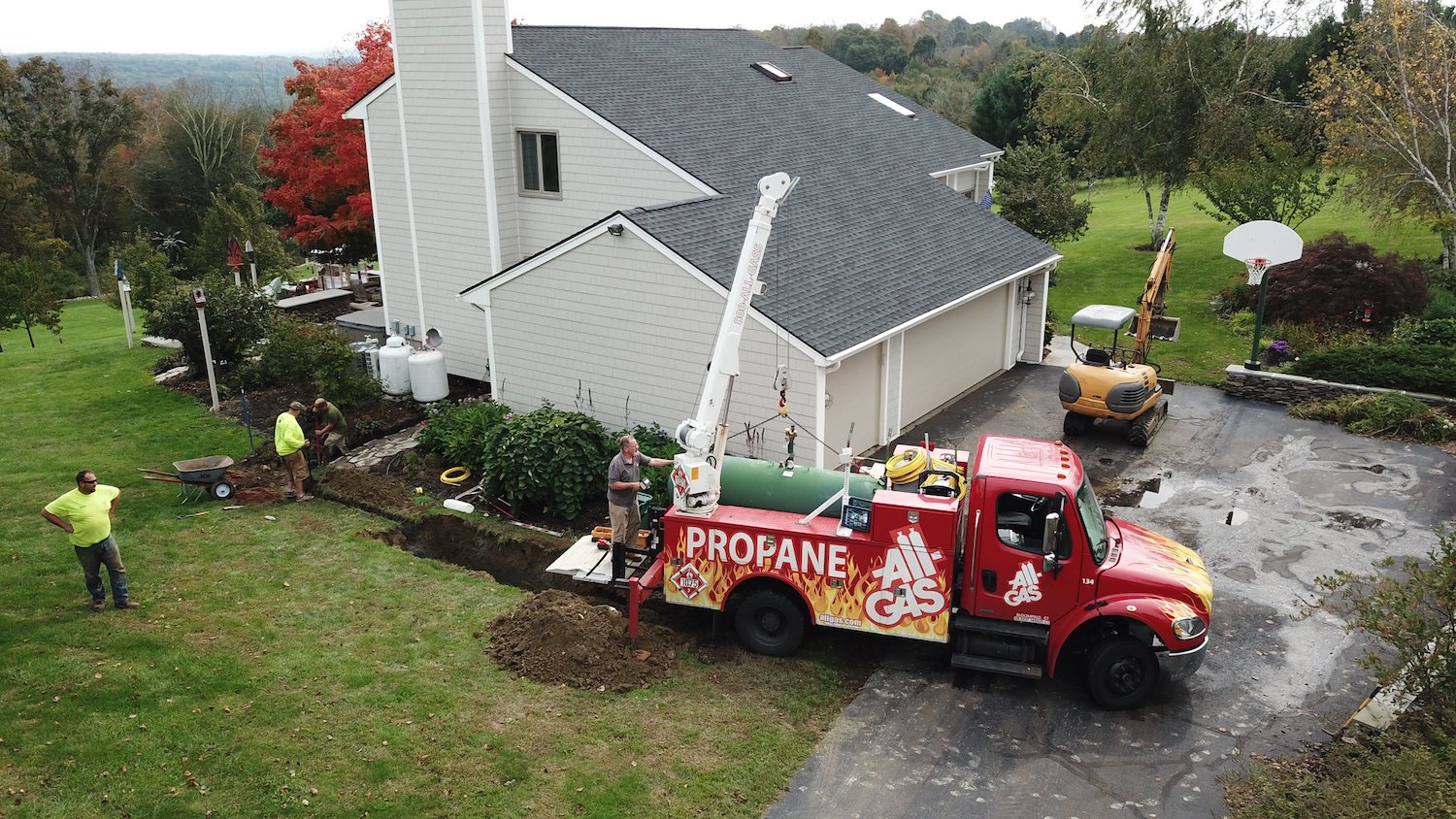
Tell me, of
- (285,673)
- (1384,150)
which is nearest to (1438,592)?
(285,673)

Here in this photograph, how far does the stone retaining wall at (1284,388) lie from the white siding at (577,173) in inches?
479

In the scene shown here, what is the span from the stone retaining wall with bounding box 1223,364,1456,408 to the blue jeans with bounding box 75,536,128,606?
20.5 m

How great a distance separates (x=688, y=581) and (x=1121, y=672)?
4.85 m

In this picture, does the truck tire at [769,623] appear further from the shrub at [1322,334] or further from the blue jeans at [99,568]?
the shrub at [1322,334]

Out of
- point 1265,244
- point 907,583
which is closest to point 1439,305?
point 1265,244

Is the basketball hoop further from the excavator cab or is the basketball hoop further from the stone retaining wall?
the excavator cab

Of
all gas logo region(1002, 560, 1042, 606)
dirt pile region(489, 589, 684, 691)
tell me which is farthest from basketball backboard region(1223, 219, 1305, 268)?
dirt pile region(489, 589, 684, 691)

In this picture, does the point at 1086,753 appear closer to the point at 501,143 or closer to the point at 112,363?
the point at 501,143

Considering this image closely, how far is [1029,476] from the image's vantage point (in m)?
11.0

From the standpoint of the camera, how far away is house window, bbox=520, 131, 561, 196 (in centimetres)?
2047

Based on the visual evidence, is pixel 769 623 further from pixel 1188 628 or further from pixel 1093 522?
pixel 1188 628

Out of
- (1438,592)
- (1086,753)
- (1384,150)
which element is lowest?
(1086,753)

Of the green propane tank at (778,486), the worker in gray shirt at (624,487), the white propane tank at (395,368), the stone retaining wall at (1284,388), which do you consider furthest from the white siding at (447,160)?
the stone retaining wall at (1284,388)

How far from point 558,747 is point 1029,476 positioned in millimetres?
5619
